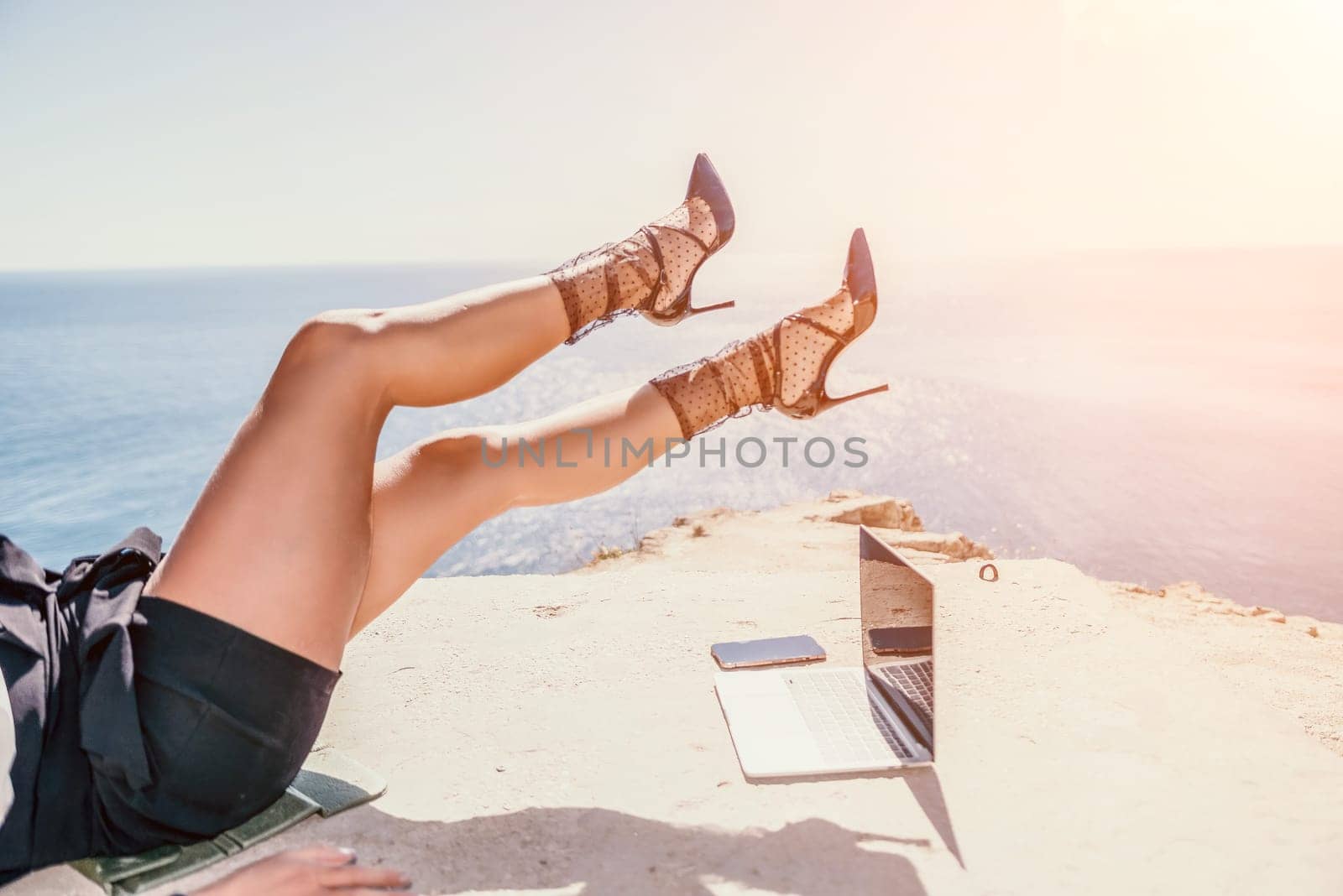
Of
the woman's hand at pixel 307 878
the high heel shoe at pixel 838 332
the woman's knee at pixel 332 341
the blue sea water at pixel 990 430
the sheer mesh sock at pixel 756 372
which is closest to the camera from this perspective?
the woman's hand at pixel 307 878

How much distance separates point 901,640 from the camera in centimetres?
159

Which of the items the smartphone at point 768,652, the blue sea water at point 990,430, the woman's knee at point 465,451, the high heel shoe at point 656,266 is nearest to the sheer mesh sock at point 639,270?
the high heel shoe at point 656,266

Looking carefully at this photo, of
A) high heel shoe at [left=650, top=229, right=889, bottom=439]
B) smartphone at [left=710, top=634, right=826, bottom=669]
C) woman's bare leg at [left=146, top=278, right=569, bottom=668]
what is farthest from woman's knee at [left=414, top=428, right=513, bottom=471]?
smartphone at [left=710, top=634, right=826, bottom=669]

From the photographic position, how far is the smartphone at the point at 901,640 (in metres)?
1.47

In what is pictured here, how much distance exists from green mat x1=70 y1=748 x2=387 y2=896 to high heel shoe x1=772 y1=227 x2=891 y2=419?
121cm

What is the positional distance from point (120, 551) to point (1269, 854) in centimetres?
183

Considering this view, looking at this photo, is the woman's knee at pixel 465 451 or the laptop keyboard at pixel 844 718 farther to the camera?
the laptop keyboard at pixel 844 718

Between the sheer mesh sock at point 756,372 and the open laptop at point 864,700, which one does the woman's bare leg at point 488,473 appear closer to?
the sheer mesh sock at point 756,372

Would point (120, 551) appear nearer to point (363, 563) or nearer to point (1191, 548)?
point (363, 563)

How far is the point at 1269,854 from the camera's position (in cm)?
134

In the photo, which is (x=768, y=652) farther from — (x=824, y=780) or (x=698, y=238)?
(x=698, y=238)

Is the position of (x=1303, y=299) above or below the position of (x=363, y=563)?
above

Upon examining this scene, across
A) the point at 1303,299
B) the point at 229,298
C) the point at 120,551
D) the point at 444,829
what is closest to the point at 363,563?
the point at 120,551

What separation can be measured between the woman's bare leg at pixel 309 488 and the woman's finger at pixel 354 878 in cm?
26
